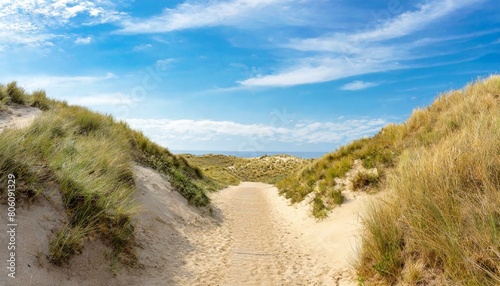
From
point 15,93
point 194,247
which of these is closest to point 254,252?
point 194,247

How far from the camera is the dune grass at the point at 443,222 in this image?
416 centimetres

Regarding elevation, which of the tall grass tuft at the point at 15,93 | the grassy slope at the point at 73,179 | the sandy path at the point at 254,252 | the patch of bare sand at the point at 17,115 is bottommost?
the sandy path at the point at 254,252

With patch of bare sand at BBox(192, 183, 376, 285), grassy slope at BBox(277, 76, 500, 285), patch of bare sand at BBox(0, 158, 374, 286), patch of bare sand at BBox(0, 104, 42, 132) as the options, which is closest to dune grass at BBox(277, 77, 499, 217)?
patch of bare sand at BBox(192, 183, 376, 285)

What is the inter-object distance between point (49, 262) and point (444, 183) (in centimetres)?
699

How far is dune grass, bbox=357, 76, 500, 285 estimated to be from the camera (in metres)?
4.16

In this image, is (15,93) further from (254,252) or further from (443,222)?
(443,222)

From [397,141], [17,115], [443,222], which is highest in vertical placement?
[397,141]

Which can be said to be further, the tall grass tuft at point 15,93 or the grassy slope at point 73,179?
the tall grass tuft at point 15,93

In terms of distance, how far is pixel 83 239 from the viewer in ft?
19.5

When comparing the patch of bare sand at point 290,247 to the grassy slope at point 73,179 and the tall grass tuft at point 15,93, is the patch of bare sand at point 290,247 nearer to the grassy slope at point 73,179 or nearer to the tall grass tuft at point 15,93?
the grassy slope at point 73,179

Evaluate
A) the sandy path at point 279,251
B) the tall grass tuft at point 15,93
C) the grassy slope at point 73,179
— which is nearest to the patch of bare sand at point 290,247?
the sandy path at point 279,251

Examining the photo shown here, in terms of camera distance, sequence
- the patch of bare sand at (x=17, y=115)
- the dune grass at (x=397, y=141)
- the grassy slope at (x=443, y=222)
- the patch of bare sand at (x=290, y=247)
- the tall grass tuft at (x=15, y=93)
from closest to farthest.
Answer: the grassy slope at (x=443, y=222) → the patch of bare sand at (x=290, y=247) → the dune grass at (x=397, y=141) → the patch of bare sand at (x=17, y=115) → the tall grass tuft at (x=15, y=93)

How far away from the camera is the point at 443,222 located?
15.7 ft

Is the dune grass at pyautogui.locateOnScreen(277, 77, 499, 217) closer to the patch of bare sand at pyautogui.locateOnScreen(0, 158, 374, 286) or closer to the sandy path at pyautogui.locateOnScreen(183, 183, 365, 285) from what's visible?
the sandy path at pyautogui.locateOnScreen(183, 183, 365, 285)
